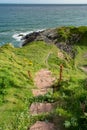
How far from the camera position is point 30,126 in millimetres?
15984

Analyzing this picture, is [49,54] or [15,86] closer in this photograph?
[15,86]

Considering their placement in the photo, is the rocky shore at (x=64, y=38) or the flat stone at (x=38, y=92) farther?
the rocky shore at (x=64, y=38)

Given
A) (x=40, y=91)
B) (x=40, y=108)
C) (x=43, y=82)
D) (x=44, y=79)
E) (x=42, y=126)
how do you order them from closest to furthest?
(x=42, y=126)
(x=40, y=108)
(x=40, y=91)
(x=43, y=82)
(x=44, y=79)

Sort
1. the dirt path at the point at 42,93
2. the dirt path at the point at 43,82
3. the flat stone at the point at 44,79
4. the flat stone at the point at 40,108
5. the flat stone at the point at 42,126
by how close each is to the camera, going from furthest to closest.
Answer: the flat stone at the point at 44,79, the dirt path at the point at 43,82, the flat stone at the point at 40,108, the dirt path at the point at 42,93, the flat stone at the point at 42,126

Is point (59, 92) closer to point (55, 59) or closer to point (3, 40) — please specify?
point (55, 59)

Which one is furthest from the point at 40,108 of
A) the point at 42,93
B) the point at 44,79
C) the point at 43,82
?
the point at 44,79

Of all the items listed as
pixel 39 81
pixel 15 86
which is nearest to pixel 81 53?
pixel 39 81

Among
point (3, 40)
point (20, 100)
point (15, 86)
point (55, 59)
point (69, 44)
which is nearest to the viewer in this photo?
point (20, 100)

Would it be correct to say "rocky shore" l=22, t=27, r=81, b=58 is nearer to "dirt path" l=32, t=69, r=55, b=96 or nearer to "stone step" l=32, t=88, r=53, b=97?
"dirt path" l=32, t=69, r=55, b=96

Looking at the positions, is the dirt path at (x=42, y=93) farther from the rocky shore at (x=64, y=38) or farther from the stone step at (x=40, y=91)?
the rocky shore at (x=64, y=38)

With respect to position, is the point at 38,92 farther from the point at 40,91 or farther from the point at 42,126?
the point at 42,126

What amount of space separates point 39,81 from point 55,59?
14361mm

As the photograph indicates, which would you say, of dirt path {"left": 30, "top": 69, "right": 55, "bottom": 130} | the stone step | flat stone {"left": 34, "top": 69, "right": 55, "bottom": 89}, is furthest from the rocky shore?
the stone step

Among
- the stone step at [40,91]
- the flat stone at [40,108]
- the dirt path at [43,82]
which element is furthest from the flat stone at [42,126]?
the dirt path at [43,82]
